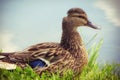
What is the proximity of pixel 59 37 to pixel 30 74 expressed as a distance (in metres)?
0.25

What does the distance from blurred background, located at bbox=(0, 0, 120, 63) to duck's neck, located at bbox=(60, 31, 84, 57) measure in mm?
40

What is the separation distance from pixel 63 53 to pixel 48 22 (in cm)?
21

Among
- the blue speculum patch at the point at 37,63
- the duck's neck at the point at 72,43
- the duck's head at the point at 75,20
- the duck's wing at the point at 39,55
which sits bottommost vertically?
the blue speculum patch at the point at 37,63

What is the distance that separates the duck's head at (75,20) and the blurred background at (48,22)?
46 mm

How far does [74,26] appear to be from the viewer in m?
1.98

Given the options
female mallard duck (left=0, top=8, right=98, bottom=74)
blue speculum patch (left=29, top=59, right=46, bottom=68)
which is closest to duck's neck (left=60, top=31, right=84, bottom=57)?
female mallard duck (left=0, top=8, right=98, bottom=74)

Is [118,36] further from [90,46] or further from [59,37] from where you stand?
[59,37]

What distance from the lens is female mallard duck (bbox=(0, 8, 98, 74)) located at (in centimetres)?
192

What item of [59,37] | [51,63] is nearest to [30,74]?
[51,63]

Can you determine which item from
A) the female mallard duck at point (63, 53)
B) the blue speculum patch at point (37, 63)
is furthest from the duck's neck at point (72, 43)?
the blue speculum patch at point (37, 63)

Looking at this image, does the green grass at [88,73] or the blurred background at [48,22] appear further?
the blurred background at [48,22]

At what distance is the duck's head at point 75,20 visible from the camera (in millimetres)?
1971

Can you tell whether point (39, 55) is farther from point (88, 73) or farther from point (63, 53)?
point (88, 73)

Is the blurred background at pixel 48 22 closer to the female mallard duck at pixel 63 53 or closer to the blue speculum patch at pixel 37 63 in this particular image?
the female mallard duck at pixel 63 53
